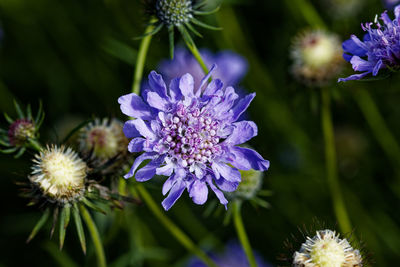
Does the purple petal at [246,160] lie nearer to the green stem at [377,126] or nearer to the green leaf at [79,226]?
the green leaf at [79,226]

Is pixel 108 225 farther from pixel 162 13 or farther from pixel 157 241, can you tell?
pixel 162 13

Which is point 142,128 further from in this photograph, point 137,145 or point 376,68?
point 376,68

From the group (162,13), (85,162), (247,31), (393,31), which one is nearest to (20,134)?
(85,162)

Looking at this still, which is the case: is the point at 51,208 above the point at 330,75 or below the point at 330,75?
below

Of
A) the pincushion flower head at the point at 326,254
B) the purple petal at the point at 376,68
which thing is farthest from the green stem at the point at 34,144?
the purple petal at the point at 376,68

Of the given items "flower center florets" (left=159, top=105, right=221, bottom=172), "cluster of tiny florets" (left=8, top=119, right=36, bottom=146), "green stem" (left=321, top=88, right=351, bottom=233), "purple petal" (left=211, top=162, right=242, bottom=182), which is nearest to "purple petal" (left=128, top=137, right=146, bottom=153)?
"flower center florets" (left=159, top=105, right=221, bottom=172)

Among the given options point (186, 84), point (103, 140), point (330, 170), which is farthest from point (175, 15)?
point (330, 170)
